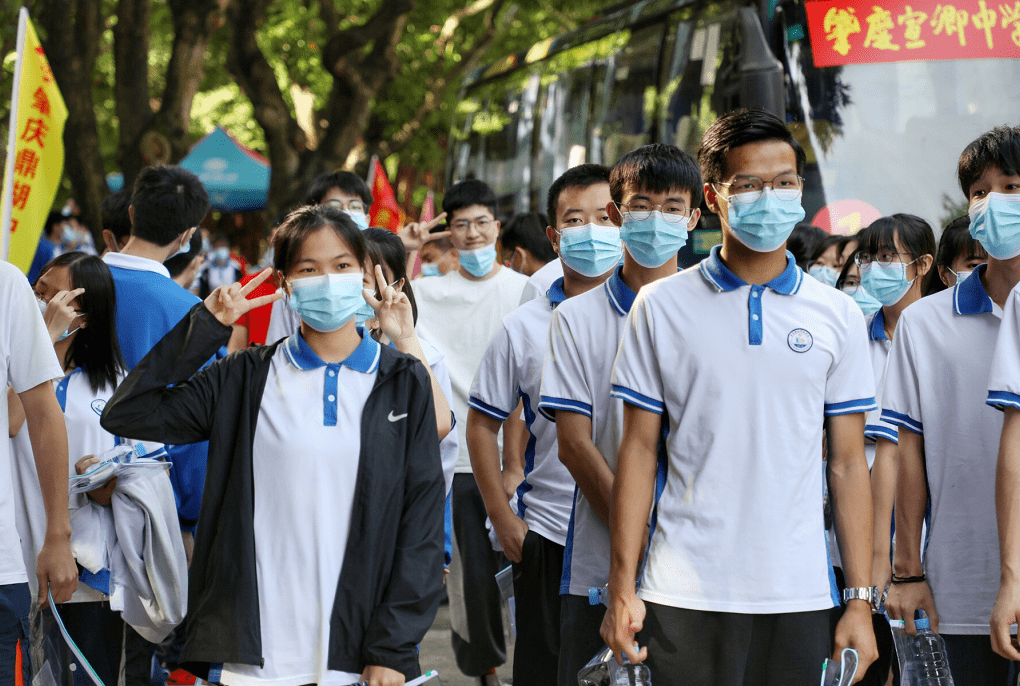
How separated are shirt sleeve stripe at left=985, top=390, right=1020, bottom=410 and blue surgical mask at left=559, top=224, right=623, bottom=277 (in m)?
1.27

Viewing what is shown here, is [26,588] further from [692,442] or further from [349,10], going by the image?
[349,10]

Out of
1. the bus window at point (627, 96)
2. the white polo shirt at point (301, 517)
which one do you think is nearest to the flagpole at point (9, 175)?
the white polo shirt at point (301, 517)

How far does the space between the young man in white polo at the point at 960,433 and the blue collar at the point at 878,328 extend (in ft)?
3.64

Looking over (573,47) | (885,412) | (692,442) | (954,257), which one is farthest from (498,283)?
(573,47)

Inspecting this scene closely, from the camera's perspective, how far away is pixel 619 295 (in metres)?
3.31

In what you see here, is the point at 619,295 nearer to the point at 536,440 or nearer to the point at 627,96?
the point at 536,440

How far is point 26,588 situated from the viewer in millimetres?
3236

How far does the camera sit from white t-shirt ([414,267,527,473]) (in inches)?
220

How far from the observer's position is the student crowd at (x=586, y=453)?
263 centimetres

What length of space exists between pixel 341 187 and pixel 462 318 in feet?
2.92

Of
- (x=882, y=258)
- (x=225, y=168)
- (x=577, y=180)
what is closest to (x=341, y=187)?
(x=577, y=180)

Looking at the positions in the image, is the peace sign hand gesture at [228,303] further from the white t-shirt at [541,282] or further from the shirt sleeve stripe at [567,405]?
the white t-shirt at [541,282]

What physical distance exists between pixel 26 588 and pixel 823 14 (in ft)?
19.7

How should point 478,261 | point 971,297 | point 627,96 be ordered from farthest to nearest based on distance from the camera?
point 627,96 → point 478,261 → point 971,297
